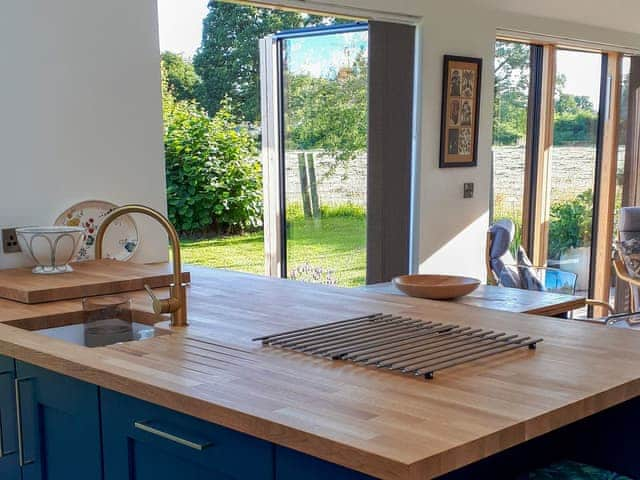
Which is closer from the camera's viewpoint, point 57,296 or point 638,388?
point 638,388

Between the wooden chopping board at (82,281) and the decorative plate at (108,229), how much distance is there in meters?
0.20

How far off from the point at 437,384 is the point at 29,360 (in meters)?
0.92

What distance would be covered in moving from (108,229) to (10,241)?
38 cm

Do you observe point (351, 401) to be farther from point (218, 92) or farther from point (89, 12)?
point (218, 92)

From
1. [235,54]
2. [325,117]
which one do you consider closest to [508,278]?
[325,117]

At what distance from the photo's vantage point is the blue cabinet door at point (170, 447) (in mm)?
1276

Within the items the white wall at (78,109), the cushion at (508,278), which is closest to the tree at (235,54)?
the cushion at (508,278)

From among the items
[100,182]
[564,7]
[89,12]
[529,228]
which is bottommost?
[529,228]

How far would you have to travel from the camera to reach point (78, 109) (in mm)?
2865

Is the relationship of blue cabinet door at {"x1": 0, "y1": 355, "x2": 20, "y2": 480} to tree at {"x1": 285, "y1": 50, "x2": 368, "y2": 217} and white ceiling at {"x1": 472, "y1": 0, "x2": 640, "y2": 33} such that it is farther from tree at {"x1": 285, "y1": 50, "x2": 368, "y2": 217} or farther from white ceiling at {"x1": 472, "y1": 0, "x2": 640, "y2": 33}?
white ceiling at {"x1": 472, "y1": 0, "x2": 640, "y2": 33}

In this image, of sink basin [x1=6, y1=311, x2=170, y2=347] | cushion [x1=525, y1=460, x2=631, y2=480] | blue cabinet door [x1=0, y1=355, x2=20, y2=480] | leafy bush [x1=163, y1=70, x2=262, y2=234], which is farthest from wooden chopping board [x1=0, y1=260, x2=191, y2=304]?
leafy bush [x1=163, y1=70, x2=262, y2=234]

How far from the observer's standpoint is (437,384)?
4.55 ft


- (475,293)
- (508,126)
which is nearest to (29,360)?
(475,293)

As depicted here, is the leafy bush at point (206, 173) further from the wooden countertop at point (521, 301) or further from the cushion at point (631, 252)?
the wooden countertop at point (521, 301)
